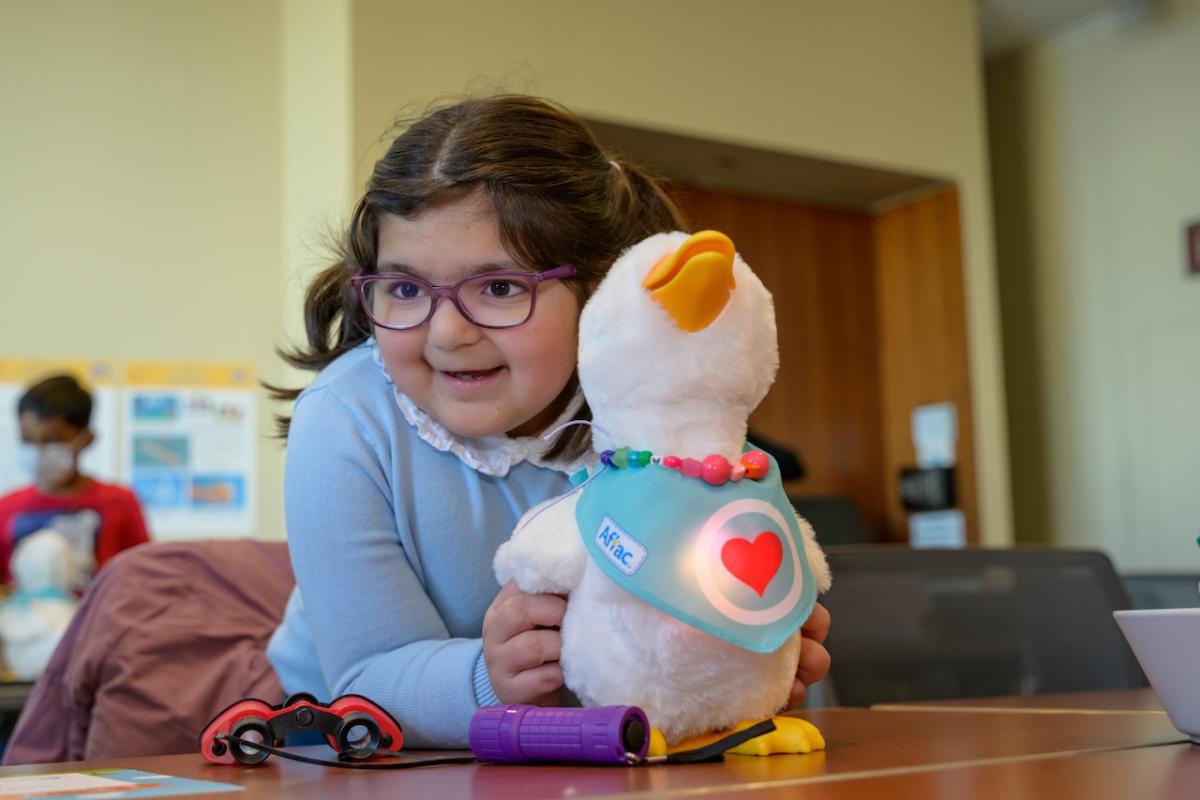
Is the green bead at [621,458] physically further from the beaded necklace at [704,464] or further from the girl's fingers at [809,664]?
the girl's fingers at [809,664]

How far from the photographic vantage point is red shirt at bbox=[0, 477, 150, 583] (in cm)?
310

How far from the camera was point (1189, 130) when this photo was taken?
404cm

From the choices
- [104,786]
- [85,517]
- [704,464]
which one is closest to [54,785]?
[104,786]

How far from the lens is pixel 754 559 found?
0.67 metres

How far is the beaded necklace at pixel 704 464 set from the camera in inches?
26.9

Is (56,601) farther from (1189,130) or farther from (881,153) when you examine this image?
(1189,130)

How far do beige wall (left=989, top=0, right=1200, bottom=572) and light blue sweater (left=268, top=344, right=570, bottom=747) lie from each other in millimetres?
3603

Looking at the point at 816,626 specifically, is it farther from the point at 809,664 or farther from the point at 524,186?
the point at 524,186

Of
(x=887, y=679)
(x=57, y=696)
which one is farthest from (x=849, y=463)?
(x=57, y=696)

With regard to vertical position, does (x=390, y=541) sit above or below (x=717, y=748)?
above

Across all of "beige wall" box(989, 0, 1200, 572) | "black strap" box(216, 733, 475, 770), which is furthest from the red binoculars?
"beige wall" box(989, 0, 1200, 572)

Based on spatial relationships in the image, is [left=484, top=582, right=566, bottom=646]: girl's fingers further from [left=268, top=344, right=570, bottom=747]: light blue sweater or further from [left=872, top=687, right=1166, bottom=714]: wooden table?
[left=872, top=687, right=1166, bottom=714]: wooden table

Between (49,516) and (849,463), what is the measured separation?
2.55 m

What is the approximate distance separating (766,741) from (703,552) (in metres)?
0.12
